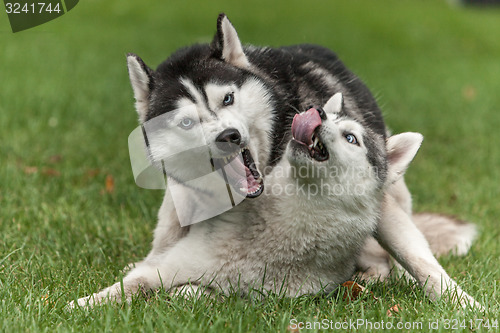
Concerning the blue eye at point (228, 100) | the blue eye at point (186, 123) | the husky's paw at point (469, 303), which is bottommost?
the husky's paw at point (469, 303)

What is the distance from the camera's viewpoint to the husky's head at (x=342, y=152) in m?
3.21

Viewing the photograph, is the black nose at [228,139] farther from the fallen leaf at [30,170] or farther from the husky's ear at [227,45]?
the fallen leaf at [30,170]

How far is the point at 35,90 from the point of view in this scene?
25.3 ft

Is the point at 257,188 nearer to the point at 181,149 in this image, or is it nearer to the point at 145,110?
the point at 181,149

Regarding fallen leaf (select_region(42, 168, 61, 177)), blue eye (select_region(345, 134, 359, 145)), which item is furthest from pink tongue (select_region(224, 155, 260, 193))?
fallen leaf (select_region(42, 168, 61, 177))

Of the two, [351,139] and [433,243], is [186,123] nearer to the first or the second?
[351,139]

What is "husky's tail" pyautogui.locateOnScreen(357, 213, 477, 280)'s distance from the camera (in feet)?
12.9

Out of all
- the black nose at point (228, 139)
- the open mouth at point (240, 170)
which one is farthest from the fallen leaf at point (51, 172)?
the black nose at point (228, 139)

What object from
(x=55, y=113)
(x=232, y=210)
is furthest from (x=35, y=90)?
A: (x=232, y=210)

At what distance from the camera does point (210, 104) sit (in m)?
3.43

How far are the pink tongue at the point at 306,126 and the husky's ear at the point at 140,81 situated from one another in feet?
3.31

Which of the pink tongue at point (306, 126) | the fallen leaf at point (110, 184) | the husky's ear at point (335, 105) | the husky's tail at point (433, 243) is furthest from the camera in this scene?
the fallen leaf at point (110, 184)

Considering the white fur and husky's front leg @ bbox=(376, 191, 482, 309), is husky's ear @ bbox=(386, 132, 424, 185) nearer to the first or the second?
husky's front leg @ bbox=(376, 191, 482, 309)

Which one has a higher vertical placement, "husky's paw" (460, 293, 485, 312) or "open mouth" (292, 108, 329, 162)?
"open mouth" (292, 108, 329, 162)
